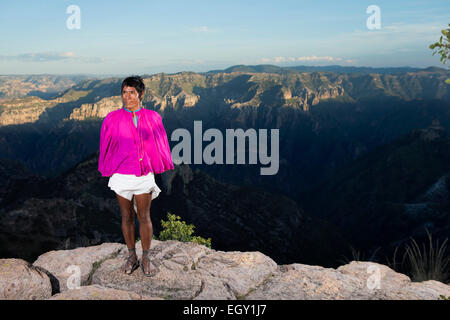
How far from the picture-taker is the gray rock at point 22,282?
6352 mm

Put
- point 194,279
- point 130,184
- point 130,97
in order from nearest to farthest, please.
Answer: point 130,184 < point 130,97 < point 194,279

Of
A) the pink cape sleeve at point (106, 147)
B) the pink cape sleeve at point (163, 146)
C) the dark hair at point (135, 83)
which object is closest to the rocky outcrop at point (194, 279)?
the pink cape sleeve at point (106, 147)

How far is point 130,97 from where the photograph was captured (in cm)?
687

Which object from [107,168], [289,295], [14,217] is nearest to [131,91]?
[107,168]

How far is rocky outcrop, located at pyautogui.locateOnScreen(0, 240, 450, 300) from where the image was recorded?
22.0 feet

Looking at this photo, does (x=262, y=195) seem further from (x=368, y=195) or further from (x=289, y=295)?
(x=289, y=295)

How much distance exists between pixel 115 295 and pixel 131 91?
4.06 m

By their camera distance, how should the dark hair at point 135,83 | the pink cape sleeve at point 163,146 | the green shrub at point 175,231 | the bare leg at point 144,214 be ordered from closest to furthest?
the dark hair at point 135,83 < the bare leg at point 144,214 < the pink cape sleeve at point 163,146 < the green shrub at point 175,231

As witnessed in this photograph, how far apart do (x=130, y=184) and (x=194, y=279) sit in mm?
2774

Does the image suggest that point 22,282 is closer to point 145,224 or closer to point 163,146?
point 145,224

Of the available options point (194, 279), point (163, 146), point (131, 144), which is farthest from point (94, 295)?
point (163, 146)

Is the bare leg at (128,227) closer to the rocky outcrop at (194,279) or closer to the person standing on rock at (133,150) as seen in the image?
the person standing on rock at (133,150)

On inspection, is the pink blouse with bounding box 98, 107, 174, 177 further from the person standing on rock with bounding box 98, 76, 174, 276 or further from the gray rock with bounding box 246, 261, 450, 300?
the gray rock with bounding box 246, 261, 450, 300
